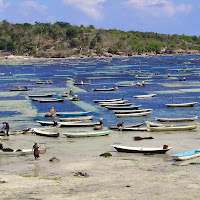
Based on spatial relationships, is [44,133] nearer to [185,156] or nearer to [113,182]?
[185,156]

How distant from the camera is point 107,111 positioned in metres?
65.9

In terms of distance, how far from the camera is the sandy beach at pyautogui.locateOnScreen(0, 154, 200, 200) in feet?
89.2

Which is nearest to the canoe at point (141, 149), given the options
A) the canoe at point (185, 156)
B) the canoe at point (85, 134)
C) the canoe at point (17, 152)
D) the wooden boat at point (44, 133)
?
the canoe at point (185, 156)

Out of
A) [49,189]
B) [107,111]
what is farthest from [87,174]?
[107,111]

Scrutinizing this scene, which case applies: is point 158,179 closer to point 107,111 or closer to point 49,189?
point 49,189

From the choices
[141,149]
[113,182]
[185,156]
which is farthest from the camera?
[141,149]

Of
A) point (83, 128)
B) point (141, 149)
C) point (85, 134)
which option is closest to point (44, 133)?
point (85, 134)

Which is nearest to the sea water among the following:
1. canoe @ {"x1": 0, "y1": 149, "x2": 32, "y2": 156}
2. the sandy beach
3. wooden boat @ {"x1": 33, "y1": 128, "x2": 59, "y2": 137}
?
canoe @ {"x1": 0, "y1": 149, "x2": 32, "y2": 156}

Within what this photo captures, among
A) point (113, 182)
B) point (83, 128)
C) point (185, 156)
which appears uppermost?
point (185, 156)

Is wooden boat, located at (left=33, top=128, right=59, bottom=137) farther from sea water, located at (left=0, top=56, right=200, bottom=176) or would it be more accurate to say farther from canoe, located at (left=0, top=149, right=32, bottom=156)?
canoe, located at (left=0, top=149, right=32, bottom=156)

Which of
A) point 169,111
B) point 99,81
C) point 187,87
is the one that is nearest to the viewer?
point 169,111

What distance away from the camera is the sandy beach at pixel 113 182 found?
1071 inches

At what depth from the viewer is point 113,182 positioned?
3033 centimetres

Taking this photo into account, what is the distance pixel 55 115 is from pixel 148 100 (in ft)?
73.4
